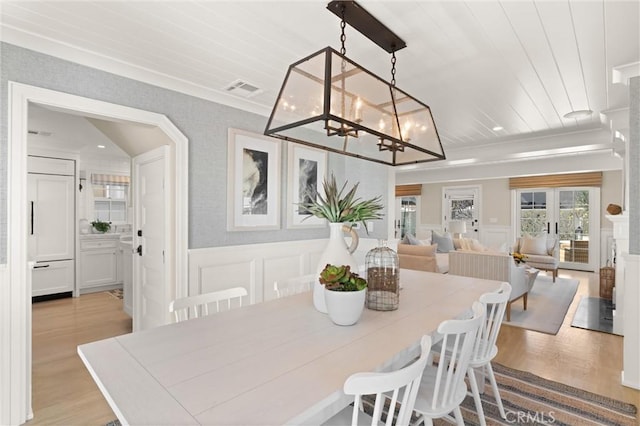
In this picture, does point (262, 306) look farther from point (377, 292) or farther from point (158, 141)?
point (158, 141)

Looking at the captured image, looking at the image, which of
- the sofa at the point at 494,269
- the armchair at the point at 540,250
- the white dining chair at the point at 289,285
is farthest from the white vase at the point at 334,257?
the armchair at the point at 540,250

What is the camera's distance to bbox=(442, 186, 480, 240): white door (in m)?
8.64

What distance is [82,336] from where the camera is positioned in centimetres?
339

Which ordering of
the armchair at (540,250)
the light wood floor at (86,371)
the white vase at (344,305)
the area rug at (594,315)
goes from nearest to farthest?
the white vase at (344,305) < the light wood floor at (86,371) < the area rug at (594,315) < the armchair at (540,250)

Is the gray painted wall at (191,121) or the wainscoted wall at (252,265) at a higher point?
the gray painted wall at (191,121)

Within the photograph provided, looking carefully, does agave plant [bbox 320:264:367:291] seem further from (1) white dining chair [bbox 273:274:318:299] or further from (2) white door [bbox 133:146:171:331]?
(2) white door [bbox 133:146:171:331]

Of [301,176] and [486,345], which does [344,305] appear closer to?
[486,345]

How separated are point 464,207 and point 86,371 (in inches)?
345

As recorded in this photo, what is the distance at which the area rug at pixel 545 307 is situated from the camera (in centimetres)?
372

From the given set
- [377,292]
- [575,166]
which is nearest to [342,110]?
[377,292]

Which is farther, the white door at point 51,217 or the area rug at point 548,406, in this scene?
the white door at point 51,217

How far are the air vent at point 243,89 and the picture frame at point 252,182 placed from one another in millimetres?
356

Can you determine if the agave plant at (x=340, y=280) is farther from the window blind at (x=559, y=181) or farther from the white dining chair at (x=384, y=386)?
the window blind at (x=559, y=181)
